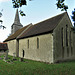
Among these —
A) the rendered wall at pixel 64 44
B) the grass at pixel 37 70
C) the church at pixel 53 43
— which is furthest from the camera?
the rendered wall at pixel 64 44

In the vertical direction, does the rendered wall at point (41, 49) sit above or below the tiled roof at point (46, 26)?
below

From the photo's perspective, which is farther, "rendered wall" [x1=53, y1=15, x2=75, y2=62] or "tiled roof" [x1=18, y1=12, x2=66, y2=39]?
"tiled roof" [x1=18, y1=12, x2=66, y2=39]

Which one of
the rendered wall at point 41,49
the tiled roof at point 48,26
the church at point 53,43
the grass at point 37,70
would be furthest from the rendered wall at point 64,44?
the grass at point 37,70

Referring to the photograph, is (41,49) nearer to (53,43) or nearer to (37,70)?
(53,43)

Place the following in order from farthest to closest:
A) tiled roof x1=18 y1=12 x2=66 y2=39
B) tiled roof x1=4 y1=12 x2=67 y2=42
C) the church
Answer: tiled roof x1=4 y1=12 x2=67 y2=42 < tiled roof x1=18 y1=12 x2=66 y2=39 < the church

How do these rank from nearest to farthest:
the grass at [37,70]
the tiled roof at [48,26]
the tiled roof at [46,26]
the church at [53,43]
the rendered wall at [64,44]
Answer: the grass at [37,70] → the church at [53,43] → the rendered wall at [64,44] → the tiled roof at [48,26] → the tiled roof at [46,26]

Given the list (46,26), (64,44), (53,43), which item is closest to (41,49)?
(53,43)

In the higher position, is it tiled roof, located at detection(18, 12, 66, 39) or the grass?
tiled roof, located at detection(18, 12, 66, 39)

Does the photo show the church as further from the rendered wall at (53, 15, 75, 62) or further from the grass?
the grass

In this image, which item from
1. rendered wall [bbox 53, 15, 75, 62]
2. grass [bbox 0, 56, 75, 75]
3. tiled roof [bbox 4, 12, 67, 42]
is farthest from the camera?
tiled roof [bbox 4, 12, 67, 42]

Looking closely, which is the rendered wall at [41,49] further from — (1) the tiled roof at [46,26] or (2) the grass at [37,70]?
(2) the grass at [37,70]

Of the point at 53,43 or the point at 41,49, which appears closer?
the point at 53,43

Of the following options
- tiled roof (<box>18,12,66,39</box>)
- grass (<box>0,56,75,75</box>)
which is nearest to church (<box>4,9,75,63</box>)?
tiled roof (<box>18,12,66,39</box>)

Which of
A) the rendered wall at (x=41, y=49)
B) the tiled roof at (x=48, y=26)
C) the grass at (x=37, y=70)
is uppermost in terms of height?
the tiled roof at (x=48, y=26)
